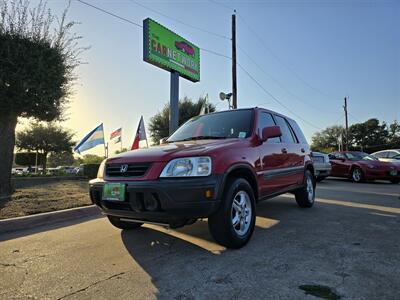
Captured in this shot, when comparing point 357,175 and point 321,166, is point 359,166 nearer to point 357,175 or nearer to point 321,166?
point 357,175

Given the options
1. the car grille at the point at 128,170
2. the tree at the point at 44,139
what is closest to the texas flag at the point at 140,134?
the car grille at the point at 128,170

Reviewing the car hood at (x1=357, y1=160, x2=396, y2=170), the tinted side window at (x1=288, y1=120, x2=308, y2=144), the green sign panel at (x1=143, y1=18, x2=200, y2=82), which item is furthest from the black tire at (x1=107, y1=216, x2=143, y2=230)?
the car hood at (x1=357, y1=160, x2=396, y2=170)

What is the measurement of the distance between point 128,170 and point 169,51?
11298 millimetres

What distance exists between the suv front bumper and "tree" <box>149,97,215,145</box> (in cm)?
2572

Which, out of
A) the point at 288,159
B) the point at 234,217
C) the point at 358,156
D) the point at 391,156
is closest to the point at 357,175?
the point at 358,156

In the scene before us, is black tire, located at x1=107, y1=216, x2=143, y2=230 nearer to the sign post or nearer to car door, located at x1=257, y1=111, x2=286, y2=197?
car door, located at x1=257, y1=111, x2=286, y2=197

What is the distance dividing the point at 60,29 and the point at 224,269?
8.25 metres

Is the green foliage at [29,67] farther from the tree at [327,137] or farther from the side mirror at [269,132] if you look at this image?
the tree at [327,137]

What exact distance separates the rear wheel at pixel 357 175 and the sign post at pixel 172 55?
25.5 ft

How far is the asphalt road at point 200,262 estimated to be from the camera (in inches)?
110

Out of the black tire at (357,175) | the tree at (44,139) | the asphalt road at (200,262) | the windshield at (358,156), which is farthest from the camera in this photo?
the tree at (44,139)

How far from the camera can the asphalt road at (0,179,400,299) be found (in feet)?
9.13

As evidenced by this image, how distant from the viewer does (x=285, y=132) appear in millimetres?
6035

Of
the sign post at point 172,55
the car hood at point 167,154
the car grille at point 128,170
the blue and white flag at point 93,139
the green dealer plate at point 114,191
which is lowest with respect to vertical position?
the green dealer plate at point 114,191
